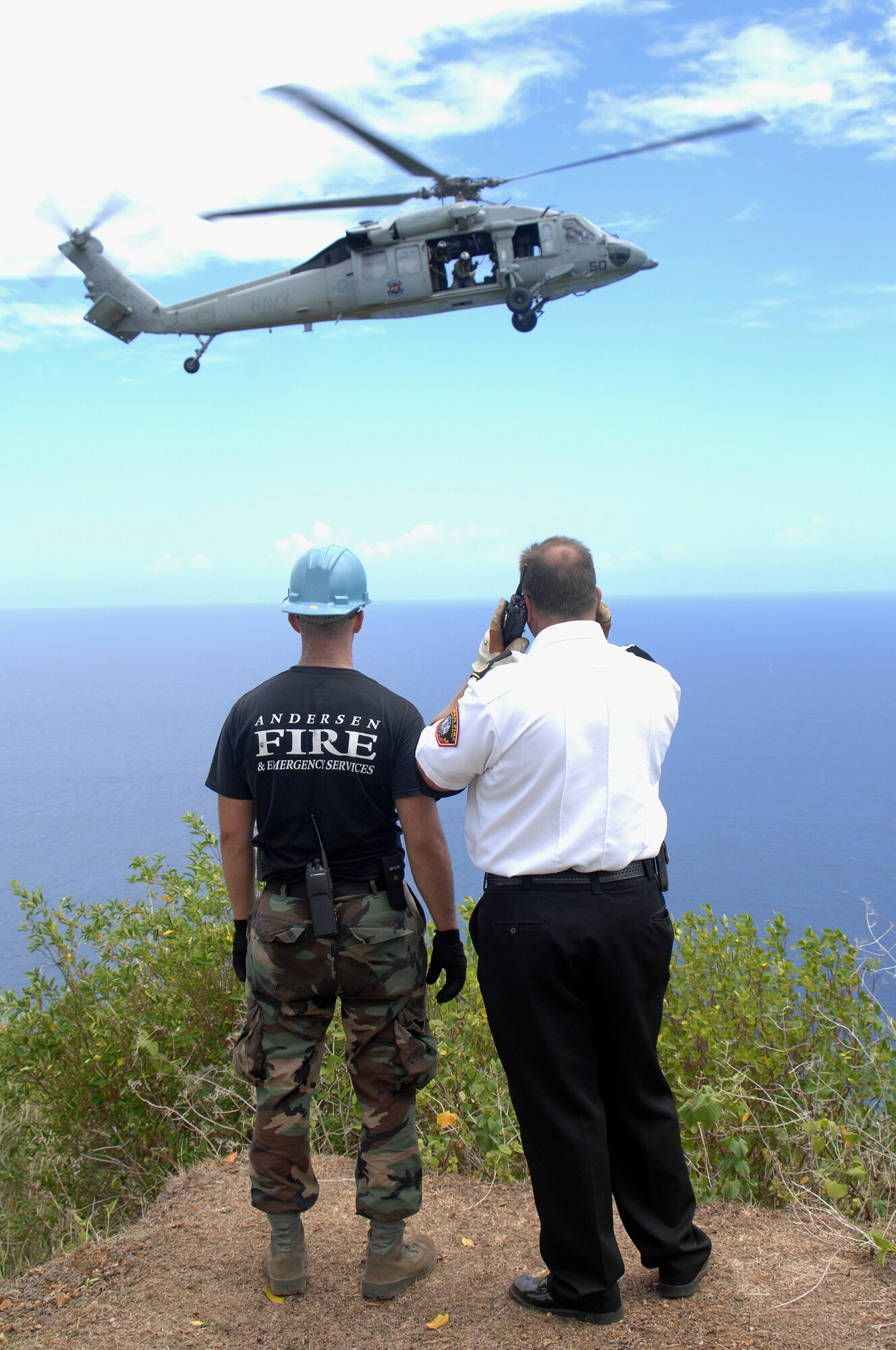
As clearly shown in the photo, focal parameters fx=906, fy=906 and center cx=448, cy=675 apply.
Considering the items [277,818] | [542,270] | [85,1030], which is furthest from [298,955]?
[542,270]

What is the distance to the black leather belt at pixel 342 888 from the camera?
3.26 meters

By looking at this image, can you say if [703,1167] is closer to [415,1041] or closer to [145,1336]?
[415,1041]

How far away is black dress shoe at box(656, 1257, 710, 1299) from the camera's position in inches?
119

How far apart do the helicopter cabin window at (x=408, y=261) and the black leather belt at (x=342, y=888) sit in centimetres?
1332

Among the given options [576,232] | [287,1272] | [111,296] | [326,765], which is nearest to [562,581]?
[326,765]

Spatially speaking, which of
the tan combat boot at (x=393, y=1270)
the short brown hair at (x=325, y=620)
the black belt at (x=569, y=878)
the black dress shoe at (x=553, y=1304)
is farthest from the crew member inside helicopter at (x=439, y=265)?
the black dress shoe at (x=553, y=1304)

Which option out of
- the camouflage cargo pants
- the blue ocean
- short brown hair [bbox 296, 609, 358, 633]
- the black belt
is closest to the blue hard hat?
short brown hair [bbox 296, 609, 358, 633]

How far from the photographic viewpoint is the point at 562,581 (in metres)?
2.99

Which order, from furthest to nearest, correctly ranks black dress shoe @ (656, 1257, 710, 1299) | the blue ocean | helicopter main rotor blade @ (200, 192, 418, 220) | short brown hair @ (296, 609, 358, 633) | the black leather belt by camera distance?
1. the blue ocean
2. helicopter main rotor blade @ (200, 192, 418, 220)
3. short brown hair @ (296, 609, 358, 633)
4. the black leather belt
5. black dress shoe @ (656, 1257, 710, 1299)

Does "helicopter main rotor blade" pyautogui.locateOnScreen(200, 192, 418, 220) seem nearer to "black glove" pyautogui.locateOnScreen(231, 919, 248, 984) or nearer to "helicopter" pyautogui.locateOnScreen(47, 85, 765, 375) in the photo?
"helicopter" pyautogui.locateOnScreen(47, 85, 765, 375)

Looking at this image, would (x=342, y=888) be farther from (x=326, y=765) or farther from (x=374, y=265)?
(x=374, y=265)

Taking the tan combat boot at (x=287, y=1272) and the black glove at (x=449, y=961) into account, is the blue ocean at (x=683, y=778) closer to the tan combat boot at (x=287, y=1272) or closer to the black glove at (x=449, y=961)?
the black glove at (x=449, y=961)

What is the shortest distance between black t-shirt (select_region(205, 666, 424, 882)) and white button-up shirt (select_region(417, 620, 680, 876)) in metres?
0.34

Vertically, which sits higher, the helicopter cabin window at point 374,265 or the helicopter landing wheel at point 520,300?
the helicopter cabin window at point 374,265
